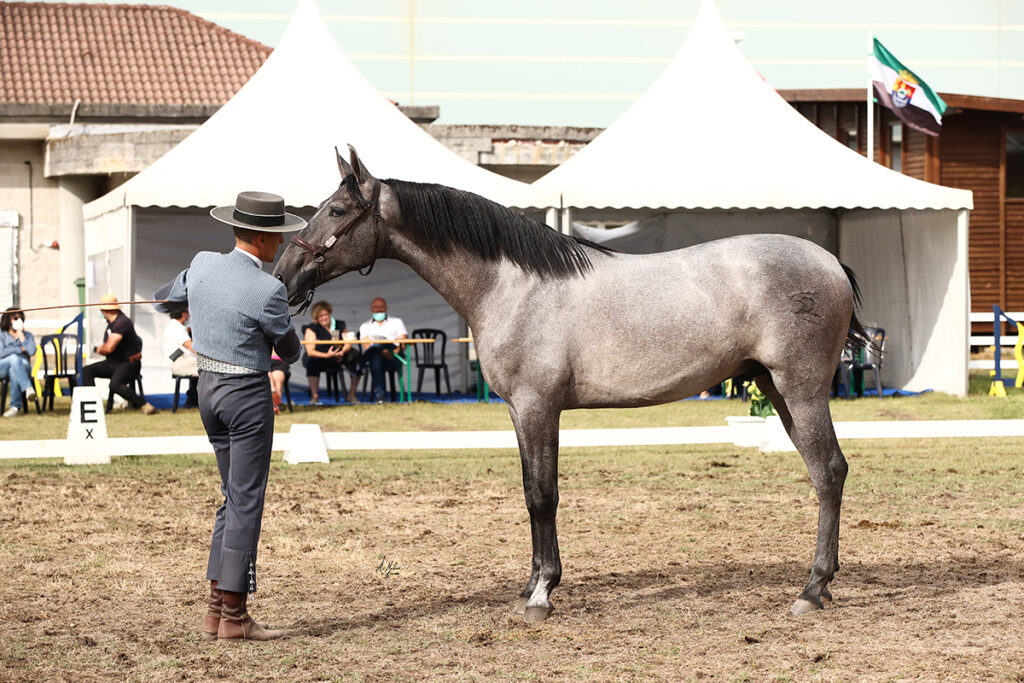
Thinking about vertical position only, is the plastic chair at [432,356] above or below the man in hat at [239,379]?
below

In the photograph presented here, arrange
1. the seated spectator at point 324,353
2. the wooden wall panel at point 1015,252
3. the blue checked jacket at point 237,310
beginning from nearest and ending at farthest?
the blue checked jacket at point 237,310, the seated spectator at point 324,353, the wooden wall panel at point 1015,252

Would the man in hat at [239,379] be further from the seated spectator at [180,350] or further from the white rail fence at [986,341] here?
the white rail fence at [986,341]

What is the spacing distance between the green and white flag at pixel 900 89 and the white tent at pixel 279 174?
7.57m

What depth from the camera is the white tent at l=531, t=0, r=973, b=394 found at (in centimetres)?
1470

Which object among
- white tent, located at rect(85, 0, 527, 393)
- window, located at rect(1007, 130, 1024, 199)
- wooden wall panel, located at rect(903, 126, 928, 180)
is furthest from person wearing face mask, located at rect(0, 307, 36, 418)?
window, located at rect(1007, 130, 1024, 199)

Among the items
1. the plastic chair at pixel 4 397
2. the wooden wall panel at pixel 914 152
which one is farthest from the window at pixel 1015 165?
the plastic chair at pixel 4 397

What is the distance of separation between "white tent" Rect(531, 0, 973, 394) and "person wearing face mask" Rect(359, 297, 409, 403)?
246 centimetres

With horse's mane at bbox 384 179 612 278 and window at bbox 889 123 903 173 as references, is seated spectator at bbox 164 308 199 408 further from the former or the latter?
window at bbox 889 123 903 173

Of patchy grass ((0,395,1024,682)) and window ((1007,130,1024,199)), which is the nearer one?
patchy grass ((0,395,1024,682))

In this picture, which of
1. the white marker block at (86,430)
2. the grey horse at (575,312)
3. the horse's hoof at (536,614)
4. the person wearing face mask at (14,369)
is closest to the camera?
the horse's hoof at (536,614)

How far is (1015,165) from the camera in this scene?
977 inches

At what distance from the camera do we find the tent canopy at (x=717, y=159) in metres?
14.7

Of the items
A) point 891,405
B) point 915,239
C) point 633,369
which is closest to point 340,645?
point 633,369

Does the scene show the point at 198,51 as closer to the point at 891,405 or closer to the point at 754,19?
the point at 754,19
